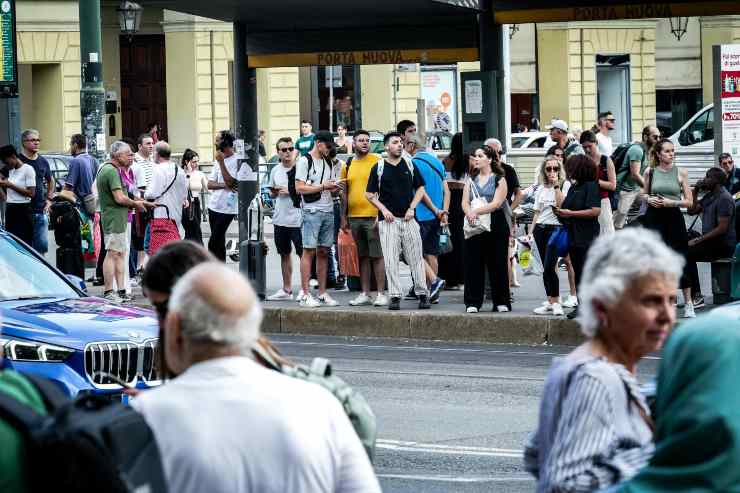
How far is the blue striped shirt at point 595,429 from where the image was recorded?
12.6ft

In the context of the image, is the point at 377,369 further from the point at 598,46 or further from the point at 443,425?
the point at 598,46

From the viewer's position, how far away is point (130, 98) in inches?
1875

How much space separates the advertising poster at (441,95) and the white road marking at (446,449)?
3600 centimetres

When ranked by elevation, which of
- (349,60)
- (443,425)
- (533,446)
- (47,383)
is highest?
(349,60)

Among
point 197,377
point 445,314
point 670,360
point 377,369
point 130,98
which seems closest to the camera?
point 670,360

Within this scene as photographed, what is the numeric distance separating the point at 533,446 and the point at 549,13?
1381 cm

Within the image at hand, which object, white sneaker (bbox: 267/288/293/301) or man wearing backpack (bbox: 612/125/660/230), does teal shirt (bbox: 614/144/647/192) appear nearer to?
man wearing backpack (bbox: 612/125/660/230)

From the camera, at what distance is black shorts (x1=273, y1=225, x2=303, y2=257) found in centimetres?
1762

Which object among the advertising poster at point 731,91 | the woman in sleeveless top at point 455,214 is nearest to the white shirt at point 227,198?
the woman in sleeveless top at point 455,214

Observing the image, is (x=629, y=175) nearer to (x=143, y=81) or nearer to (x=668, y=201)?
(x=668, y=201)

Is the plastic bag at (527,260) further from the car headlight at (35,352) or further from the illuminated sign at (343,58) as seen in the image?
the car headlight at (35,352)

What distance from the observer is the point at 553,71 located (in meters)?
49.5

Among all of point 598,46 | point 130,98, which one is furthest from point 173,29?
point 598,46

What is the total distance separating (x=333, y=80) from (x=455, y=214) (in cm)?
3050
